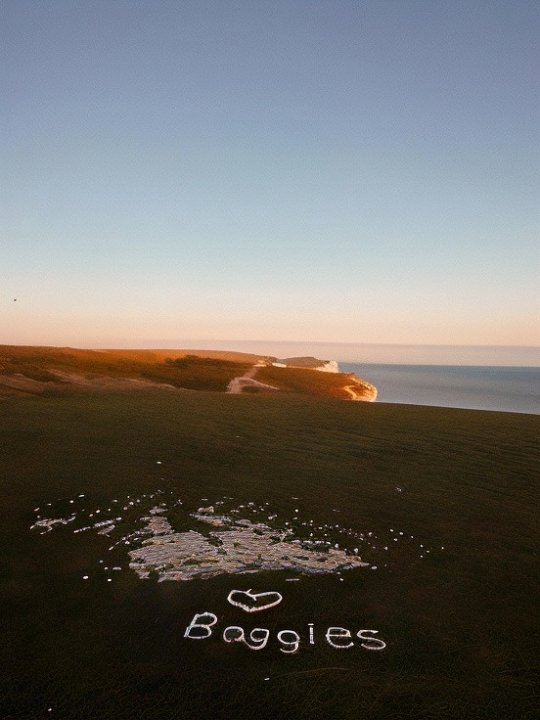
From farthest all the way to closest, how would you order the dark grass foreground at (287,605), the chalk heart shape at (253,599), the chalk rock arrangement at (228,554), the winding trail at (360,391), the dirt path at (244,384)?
the winding trail at (360,391) < the dirt path at (244,384) < the chalk rock arrangement at (228,554) < the chalk heart shape at (253,599) < the dark grass foreground at (287,605)

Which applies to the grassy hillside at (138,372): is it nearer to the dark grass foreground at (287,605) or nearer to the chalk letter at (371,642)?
the dark grass foreground at (287,605)

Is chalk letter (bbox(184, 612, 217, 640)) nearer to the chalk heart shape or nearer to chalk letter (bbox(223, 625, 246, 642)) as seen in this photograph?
chalk letter (bbox(223, 625, 246, 642))

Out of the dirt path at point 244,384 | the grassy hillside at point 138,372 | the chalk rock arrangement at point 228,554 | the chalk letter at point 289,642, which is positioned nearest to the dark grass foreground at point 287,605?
the chalk letter at point 289,642

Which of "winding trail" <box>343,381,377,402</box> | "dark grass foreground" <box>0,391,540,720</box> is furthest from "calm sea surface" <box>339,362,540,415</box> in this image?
"dark grass foreground" <box>0,391,540,720</box>

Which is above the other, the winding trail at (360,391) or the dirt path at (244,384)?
the dirt path at (244,384)

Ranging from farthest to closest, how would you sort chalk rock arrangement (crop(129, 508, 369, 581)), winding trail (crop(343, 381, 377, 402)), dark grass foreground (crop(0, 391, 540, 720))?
winding trail (crop(343, 381, 377, 402)) → chalk rock arrangement (crop(129, 508, 369, 581)) → dark grass foreground (crop(0, 391, 540, 720))

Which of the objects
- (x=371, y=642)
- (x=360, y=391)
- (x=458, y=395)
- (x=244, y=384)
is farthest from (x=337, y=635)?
(x=458, y=395)
